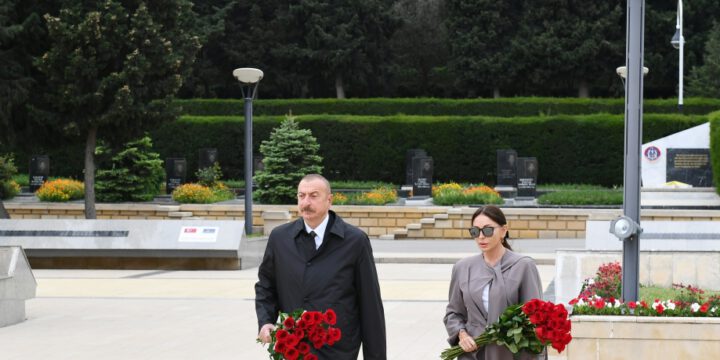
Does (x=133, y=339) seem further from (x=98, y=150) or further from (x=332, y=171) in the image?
(x=332, y=171)

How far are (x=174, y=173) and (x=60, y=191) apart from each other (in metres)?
4.36

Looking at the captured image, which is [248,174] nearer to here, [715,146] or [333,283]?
[715,146]

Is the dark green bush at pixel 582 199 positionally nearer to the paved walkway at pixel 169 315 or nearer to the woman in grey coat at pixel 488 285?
the paved walkway at pixel 169 315

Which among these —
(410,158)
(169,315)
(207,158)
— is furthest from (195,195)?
(169,315)

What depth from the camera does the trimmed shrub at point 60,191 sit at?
A: 31469 mm

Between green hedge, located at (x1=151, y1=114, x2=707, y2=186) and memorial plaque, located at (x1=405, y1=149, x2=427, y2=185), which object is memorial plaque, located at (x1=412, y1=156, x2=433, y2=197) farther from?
green hedge, located at (x1=151, y1=114, x2=707, y2=186)

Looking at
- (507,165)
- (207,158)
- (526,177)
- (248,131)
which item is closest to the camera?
(248,131)

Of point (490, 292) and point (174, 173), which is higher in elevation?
point (174, 173)

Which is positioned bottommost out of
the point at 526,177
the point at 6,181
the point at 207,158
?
the point at 6,181

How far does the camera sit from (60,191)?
104 feet

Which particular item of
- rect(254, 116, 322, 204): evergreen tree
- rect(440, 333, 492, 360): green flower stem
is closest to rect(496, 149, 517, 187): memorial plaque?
rect(254, 116, 322, 204): evergreen tree

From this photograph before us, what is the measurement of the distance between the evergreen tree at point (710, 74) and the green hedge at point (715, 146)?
17.0m

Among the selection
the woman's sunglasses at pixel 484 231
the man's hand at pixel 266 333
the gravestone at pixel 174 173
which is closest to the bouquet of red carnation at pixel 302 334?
the man's hand at pixel 266 333

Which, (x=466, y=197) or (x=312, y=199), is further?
(x=466, y=197)
